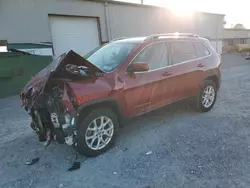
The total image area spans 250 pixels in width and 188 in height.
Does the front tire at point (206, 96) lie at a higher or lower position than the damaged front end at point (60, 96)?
lower

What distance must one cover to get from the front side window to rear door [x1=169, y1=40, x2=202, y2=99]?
20 centimetres

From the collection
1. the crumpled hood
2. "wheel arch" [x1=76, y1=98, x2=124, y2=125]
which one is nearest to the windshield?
the crumpled hood

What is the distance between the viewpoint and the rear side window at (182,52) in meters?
4.09

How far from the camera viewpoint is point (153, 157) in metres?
3.05

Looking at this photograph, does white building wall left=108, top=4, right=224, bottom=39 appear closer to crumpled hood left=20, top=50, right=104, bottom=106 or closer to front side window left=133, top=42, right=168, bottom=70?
front side window left=133, top=42, right=168, bottom=70

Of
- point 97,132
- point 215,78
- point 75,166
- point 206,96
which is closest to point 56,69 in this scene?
point 97,132

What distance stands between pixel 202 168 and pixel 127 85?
5.29 ft

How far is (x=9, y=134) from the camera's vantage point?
4117 millimetres

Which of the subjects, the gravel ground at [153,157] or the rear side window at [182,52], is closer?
the gravel ground at [153,157]

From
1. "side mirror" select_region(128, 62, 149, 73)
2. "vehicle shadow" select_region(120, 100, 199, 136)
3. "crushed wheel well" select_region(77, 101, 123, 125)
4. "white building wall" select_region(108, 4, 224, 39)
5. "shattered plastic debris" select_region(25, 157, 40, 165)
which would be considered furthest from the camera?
"white building wall" select_region(108, 4, 224, 39)

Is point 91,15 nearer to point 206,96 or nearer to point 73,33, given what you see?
point 73,33

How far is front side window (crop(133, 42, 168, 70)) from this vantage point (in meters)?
3.62

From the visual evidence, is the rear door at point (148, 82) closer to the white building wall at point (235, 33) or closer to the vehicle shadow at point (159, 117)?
the vehicle shadow at point (159, 117)

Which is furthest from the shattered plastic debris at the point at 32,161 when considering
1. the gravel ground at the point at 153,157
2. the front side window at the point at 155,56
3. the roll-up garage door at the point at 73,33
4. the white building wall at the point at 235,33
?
the white building wall at the point at 235,33
